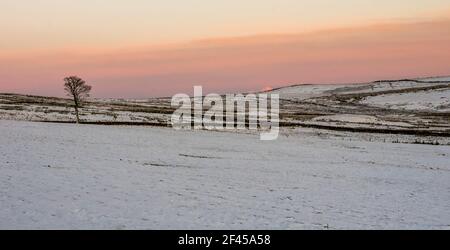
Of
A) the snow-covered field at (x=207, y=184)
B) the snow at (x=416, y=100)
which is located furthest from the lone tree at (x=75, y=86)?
the snow at (x=416, y=100)

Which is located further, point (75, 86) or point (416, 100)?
point (416, 100)

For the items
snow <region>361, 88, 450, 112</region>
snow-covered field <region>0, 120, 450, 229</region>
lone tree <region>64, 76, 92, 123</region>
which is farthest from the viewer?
snow <region>361, 88, 450, 112</region>

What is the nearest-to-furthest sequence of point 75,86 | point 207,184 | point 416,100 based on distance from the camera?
point 207,184, point 75,86, point 416,100

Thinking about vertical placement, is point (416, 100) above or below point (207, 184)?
above

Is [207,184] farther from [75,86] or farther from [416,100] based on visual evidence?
[416,100]

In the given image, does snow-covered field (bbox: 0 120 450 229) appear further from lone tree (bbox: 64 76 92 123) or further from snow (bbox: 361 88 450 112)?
snow (bbox: 361 88 450 112)

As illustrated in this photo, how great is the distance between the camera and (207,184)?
23875 millimetres

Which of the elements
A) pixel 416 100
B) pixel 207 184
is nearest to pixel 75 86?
pixel 207 184

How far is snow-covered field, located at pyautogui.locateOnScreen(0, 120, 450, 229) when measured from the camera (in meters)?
17.2

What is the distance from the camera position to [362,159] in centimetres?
3716

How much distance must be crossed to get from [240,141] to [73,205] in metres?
29.5

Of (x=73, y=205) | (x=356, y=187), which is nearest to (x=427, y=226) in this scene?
(x=356, y=187)

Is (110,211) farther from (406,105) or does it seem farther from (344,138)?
(406,105)

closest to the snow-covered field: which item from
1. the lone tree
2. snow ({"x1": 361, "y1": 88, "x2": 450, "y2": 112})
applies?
the lone tree
